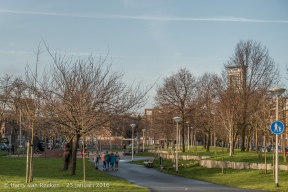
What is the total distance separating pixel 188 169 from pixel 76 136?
12.3 m

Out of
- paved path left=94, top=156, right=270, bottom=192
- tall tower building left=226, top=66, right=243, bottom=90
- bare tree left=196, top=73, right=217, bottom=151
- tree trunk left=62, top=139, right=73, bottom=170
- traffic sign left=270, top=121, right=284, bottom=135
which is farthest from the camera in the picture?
bare tree left=196, top=73, right=217, bottom=151

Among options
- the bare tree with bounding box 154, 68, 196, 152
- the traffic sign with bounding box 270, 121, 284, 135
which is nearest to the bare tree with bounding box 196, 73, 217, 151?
the bare tree with bounding box 154, 68, 196, 152

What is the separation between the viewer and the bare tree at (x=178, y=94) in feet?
184

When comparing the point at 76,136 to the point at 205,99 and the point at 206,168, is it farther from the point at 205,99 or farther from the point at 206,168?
the point at 205,99

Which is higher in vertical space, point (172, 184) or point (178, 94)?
point (178, 94)

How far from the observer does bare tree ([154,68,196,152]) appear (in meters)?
56.0

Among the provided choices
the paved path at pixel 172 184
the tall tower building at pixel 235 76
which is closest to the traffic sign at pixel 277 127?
the paved path at pixel 172 184

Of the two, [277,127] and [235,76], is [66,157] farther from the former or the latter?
[235,76]

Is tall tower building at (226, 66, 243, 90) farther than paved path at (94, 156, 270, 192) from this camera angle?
Yes

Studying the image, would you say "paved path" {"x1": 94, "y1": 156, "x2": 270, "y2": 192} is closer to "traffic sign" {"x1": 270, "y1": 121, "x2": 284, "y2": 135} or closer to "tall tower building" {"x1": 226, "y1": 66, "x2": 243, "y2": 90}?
"traffic sign" {"x1": 270, "y1": 121, "x2": 284, "y2": 135}

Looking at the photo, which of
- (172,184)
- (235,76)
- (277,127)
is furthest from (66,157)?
(235,76)

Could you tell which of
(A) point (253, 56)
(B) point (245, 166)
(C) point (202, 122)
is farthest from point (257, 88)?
(B) point (245, 166)

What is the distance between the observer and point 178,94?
185 ft

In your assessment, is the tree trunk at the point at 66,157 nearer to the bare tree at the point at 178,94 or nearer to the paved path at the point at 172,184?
the paved path at the point at 172,184
